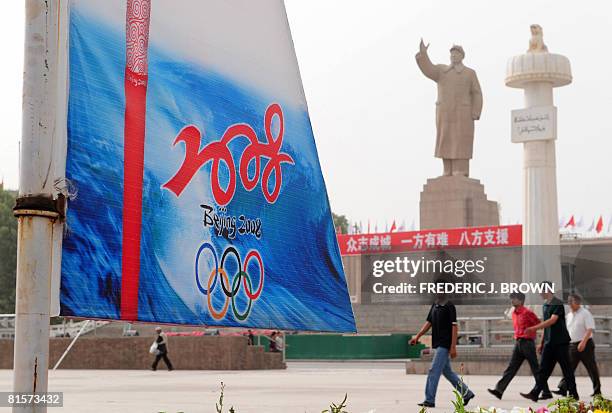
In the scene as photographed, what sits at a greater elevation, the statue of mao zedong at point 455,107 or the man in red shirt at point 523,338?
the statue of mao zedong at point 455,107

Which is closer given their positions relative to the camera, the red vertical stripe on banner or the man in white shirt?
the red vertical stripe on banner

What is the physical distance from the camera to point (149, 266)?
277cm

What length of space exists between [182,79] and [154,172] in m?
0.32

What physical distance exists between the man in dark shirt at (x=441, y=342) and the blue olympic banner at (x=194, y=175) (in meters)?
9.02

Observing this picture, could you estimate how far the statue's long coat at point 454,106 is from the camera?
60500 mm

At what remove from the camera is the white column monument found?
1857 inches

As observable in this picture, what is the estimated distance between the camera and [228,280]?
3.05 meters

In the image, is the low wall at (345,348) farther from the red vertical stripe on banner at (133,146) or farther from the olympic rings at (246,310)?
the red vertical stripe on banner at (133,146)

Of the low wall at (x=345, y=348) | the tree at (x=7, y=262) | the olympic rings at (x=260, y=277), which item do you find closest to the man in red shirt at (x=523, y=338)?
the olympic rings at (x=260, y=277)

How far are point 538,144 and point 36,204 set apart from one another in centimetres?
4740

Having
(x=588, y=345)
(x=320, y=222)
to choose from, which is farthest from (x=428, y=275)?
(x=320, y=222)

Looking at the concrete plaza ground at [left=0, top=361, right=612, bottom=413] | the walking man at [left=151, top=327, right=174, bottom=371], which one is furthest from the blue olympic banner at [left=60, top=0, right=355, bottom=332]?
the walking man at [left=151, top=327, right=174, bottom=371]

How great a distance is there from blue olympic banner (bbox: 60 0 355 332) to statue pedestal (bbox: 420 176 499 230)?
58507 millimetres

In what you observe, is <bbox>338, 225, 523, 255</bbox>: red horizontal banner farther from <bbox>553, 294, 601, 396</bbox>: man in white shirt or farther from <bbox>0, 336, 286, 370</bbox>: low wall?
<bbox>553, 294, 601, 396</bbox>: man in white shirt
